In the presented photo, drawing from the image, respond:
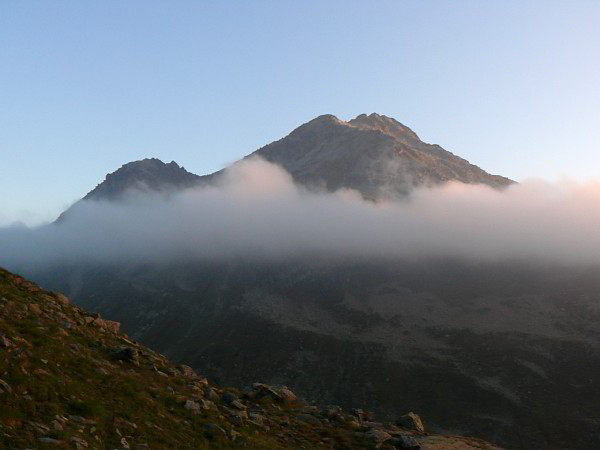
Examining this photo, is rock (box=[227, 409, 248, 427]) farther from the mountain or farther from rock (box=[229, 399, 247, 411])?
rock (box=[229, 399, 247, 411])

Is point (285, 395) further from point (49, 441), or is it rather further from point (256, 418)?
point (49, 441)

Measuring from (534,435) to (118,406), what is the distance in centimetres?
13499

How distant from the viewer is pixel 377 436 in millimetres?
28641

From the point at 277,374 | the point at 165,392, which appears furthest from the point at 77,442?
the point at 277,374

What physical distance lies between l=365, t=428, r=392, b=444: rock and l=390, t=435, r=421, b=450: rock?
1.36 ft

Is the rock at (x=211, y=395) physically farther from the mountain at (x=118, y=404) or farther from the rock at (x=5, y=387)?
the rock at (x=5, y=387)

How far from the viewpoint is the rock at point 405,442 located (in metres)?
28.3

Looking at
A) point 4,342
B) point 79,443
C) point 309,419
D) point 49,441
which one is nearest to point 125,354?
point 4,342

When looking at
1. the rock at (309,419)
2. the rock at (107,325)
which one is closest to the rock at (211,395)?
the rock at (309,419)

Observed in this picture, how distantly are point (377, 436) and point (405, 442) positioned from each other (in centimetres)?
154

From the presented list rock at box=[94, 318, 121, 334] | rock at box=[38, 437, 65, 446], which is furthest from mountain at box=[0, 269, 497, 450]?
rock at box=[94, 318, 121, 334]

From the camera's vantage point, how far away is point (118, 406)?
21.2 metres

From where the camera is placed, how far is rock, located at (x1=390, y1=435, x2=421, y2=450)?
28.3 m

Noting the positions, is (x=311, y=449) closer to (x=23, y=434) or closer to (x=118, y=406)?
(x=118, y=406)
